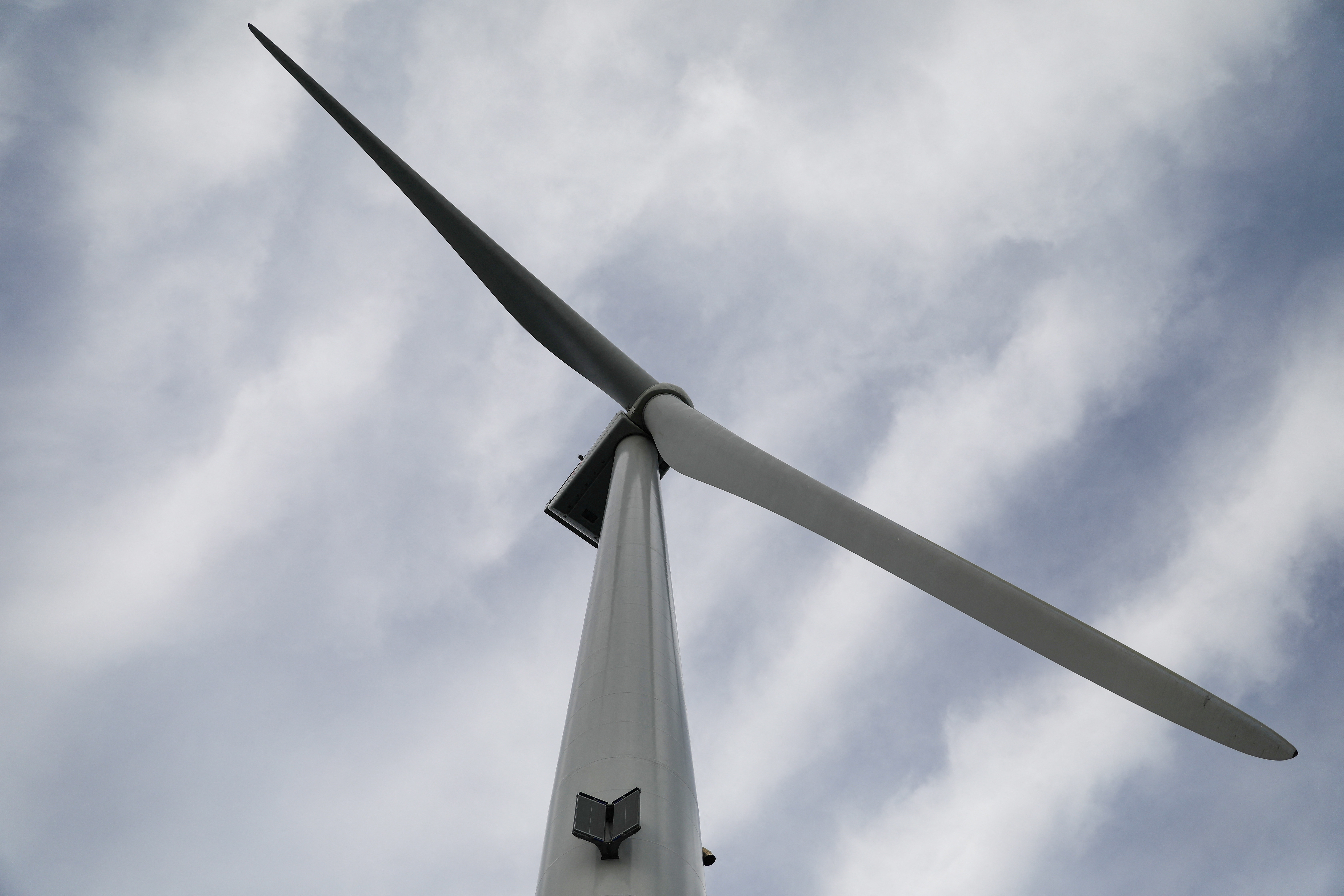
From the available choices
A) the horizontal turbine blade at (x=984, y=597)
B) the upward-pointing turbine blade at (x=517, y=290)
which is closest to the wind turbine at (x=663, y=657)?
the horizontal turbine blade at (x=984, y=597)

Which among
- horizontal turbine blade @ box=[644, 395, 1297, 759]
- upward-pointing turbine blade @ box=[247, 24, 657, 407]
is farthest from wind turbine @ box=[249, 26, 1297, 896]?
upward-pointing turbine blade @ box=[247, 24, 657, 407]

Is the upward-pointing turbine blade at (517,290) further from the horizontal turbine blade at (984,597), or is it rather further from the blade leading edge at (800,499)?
the horizontal turbine blade at (984,597)

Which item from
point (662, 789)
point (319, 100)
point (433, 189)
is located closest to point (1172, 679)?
point (662, 789)

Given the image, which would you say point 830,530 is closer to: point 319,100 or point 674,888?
point 674,888

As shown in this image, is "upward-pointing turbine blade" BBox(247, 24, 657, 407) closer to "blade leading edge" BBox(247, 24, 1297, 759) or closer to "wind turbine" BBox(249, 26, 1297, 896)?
"blade leading edge" BBox(247, 24, 1297, 759)

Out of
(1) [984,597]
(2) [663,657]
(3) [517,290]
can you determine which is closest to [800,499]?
(1) [984,597]

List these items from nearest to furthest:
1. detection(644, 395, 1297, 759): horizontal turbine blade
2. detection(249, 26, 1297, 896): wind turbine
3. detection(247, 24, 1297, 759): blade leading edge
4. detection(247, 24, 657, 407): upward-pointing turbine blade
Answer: detection(249, 26, 1297, 896): wind turbine → detection(644, 395, 1297, 759): horizontal turbine blade → detection(247, 24, 1297, 759): blade leading edge → detection(247, 24, 657, 407): upward-pointing turbine blade
